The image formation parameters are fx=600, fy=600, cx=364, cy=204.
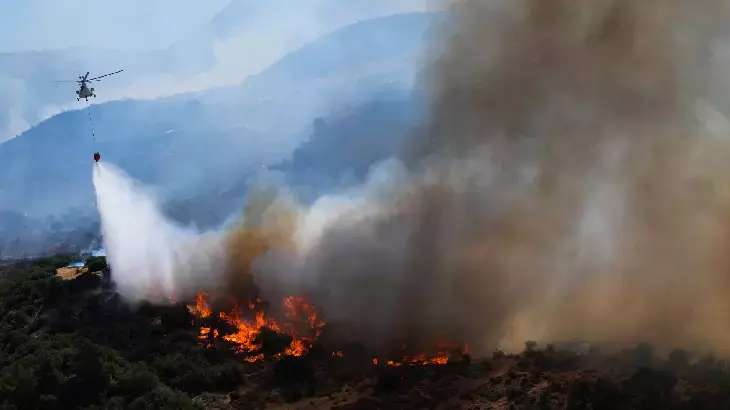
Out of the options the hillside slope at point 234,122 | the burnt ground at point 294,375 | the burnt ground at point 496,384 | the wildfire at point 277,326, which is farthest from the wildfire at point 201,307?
the hillside slope at point 234,122

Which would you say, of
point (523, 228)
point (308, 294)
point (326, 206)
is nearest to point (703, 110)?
point (523, 228)

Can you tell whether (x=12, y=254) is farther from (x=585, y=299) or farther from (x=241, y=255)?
(x=585, y=299)

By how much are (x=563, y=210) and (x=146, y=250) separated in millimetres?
31792

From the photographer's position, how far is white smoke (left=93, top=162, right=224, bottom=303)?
4394 centimetres

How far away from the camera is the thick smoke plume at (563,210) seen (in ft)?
Answer: 98.2

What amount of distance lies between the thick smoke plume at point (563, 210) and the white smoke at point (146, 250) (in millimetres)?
10717

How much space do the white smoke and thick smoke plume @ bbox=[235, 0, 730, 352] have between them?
1072cm

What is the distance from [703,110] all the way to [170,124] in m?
170

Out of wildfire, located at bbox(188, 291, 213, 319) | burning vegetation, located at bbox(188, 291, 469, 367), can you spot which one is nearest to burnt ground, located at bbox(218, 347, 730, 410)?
burning vegetation, located at bbox(188, 291, 469, 367)

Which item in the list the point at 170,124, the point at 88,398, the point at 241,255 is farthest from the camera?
the point at 170,124

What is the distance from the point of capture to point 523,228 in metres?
34.3

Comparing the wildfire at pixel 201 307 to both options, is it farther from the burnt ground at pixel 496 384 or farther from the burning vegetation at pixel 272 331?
the burnt ground at pixel 496 384

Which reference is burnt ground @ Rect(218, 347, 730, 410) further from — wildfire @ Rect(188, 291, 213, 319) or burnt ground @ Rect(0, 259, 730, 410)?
wildfire @ Rect(188, 291, 213, 319)

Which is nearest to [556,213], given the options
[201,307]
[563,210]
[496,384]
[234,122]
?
[563,210]
